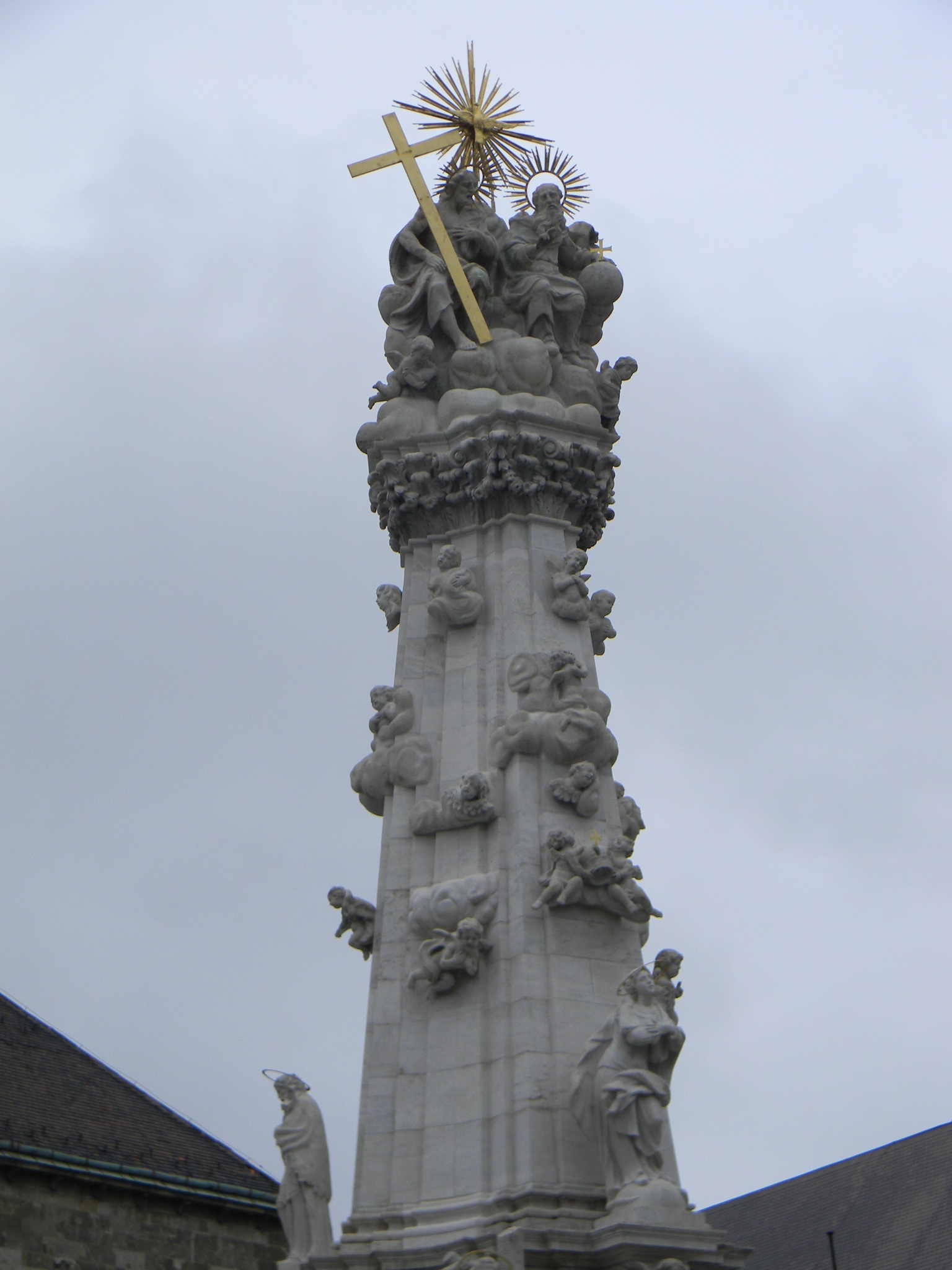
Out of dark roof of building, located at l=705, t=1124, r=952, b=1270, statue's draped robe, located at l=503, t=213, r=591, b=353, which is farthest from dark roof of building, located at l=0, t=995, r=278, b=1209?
statue's draped robe, located at l=503, t=213, r=591, b=353

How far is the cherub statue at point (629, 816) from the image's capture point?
1605 cm

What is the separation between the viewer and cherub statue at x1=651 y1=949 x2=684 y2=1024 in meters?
13.9

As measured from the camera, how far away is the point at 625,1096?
43.1 ft

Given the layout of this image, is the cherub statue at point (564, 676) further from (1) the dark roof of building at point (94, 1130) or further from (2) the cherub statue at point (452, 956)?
(1) the dark roof of building at point (94, 1130)

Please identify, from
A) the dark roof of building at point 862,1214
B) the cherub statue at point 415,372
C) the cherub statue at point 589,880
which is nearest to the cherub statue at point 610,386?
the cherub statue at point 415,372

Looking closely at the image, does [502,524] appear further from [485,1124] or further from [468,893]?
[485,1124]

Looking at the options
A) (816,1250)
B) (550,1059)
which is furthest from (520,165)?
(816,1250)

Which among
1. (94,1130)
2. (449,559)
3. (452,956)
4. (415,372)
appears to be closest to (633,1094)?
(452,956)

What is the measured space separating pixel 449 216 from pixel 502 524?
13.6ft

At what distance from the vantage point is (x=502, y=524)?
56.9 feet

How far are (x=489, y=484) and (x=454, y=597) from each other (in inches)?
50.2

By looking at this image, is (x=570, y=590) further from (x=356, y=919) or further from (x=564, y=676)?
(x=356, y=919)

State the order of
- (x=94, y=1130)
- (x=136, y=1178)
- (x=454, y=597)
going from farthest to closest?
(x=94, y=1130) < (x=136, y=1178) < (x=454, y=597)

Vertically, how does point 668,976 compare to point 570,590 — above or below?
below
